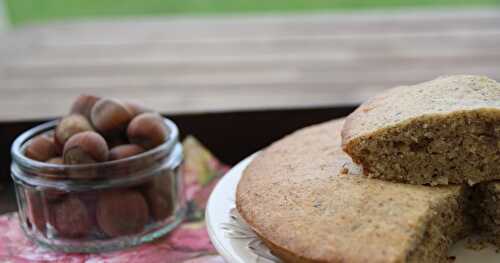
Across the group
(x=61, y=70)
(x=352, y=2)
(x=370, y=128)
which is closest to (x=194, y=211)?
(x=370, y=128)

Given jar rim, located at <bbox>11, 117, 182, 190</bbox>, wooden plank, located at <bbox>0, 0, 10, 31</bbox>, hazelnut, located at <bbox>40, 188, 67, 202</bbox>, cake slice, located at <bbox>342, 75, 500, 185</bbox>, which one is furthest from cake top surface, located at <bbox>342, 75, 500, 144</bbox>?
wooden plank, located at <bbox>0, 0, 10, 31</bbox>

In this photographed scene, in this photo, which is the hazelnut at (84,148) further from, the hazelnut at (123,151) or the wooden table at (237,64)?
the wooden table at (237,64)

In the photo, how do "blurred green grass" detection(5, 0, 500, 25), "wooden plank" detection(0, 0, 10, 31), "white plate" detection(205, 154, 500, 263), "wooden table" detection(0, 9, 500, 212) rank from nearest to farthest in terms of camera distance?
1. "white plate" detection(205, 154, 500, 263)
2. "wooden table" detection(0, 9, 500, 212)
3. "wooden plank" detection(0, 0, 10, 31)
4. "blurred green grass" detection(5, 0, 500, 25)

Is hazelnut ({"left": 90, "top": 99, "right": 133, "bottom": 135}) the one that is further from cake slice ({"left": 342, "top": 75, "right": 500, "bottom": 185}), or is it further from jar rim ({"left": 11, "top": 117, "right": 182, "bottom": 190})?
cake slice ({"left": 342, "top": 75, "right": 500, "bottom": 185})

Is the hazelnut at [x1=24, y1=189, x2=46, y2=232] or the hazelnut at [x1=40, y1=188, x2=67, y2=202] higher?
the hazelnut at [x1=40, y1=188, x2=67, y2=202]

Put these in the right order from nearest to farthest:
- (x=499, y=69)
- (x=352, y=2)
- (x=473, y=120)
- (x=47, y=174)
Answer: (x=473, y=120)
(x=47, y=174)
(x=499, y=69)
(x=352, y=2)

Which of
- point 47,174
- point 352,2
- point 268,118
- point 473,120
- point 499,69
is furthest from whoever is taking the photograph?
point 352,2

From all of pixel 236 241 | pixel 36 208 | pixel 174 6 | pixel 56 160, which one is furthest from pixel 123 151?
pixel 174 6

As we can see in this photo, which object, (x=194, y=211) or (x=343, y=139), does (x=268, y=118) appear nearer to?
(x=194, y=211)
